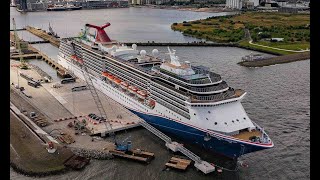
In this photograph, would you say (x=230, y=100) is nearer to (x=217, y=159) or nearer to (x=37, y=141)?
(x=217, y=159)

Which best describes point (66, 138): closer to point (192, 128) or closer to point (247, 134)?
point (192, 128)

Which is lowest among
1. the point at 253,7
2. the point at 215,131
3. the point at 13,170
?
the point at 13,170

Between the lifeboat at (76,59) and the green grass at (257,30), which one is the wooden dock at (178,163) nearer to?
the lifeboat at (76,59)

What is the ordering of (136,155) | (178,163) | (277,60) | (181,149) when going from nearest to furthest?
(178,163)
(136,155)
(181,149)
(277,60)

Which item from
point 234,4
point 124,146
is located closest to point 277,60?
point 124,146

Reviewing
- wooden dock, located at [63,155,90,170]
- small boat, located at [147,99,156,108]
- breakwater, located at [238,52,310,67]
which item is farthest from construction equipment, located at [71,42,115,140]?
breakwater, located at [238,52,310,67]

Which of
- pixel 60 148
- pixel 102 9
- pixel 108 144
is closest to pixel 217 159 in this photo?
pixel 108 144
